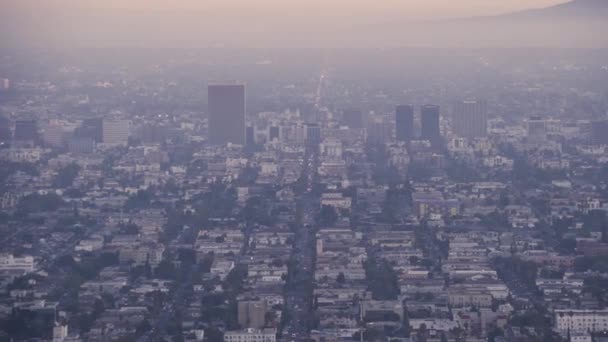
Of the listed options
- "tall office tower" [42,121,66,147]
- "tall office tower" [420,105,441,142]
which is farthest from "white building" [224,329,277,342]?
"tall office tower" [420,105,441,142]

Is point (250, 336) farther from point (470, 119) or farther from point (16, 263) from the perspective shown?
point (470, 119)

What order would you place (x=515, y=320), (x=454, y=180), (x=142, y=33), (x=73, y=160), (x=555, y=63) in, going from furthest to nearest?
(x=555, y=63) < (x=142, y=33) < (x=73, y=160) < (x=454, y=180) < (x=515, y=320)

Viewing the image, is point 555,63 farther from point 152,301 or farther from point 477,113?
point 152,301

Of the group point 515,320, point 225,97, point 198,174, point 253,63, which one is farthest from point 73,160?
point 515,320

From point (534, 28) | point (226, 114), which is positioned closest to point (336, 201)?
point (226, 114)

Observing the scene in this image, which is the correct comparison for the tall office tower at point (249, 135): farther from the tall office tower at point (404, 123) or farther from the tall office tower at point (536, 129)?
the tall office tower at point (536, 129)
